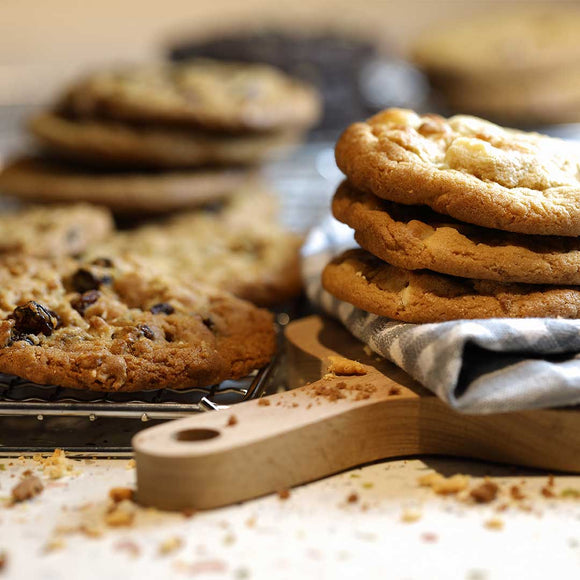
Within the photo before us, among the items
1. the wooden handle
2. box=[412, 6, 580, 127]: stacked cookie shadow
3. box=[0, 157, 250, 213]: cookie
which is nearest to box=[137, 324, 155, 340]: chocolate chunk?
the wooden handle

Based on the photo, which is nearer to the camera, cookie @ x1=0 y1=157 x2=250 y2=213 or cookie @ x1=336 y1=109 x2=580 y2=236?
cookie @ x1=336 y1=109 x2=580 y2=236

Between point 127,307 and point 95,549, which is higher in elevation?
point 127,307

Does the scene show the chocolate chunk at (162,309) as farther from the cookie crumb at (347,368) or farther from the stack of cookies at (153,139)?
the stack of cookies at (153,139)

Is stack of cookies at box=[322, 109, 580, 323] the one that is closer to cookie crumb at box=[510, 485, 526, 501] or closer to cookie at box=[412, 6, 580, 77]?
cookie crumb at box=[510, 485, 526, 501]

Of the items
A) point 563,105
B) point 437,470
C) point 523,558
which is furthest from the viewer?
point 563,105

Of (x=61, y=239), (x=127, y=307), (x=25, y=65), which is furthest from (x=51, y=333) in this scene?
(x=25, y=65)

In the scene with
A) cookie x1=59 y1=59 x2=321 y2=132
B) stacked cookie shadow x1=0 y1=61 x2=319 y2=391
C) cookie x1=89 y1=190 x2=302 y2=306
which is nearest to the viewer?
stacked cookie shadow x1=0 y1=61 x2=319 y2=391

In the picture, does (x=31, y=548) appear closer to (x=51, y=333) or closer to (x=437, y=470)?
(x=51, y=333)
